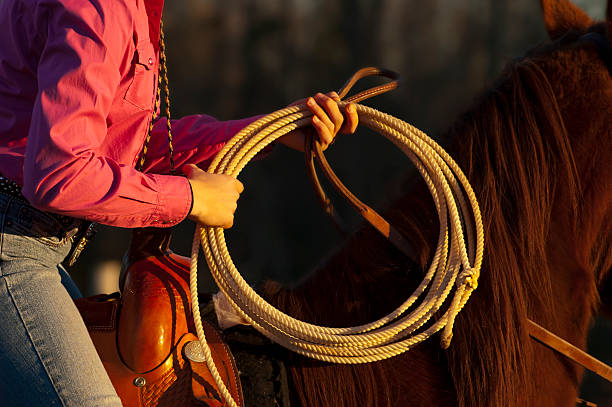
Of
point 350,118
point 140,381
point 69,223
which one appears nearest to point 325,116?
point 350,118

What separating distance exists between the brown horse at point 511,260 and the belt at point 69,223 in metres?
0.50

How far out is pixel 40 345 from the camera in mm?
1397

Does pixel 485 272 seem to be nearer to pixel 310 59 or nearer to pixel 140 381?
pixel 140 381

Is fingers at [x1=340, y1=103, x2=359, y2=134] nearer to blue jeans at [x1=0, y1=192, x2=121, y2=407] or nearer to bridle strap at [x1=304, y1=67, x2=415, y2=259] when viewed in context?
bridle strap at [x1=304, y1=67, x2=415, y2=259]

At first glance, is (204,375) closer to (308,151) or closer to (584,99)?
(308,151)

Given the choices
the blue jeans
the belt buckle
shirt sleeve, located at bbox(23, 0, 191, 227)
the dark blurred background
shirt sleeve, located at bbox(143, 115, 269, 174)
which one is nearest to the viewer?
shirt sleeve, located at bbox(23, 0, 191, 227)

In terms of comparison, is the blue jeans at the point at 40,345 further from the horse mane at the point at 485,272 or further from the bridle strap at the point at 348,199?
the bridle strap at the point at 348,199

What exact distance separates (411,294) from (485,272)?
19 centimetres

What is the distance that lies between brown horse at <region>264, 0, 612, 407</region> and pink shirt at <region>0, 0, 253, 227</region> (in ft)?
1.70

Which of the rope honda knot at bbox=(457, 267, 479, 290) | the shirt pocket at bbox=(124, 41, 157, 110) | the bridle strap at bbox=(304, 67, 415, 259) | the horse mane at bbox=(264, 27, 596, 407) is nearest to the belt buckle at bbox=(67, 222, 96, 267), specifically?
the shirt pocket at bbox=(124, 41, 157, 110)

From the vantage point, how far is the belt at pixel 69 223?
1.51 m

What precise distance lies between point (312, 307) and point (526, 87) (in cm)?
81

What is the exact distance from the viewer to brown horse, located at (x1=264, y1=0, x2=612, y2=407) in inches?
62.3

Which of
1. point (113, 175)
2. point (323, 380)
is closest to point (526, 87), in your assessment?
point (323, 380)
